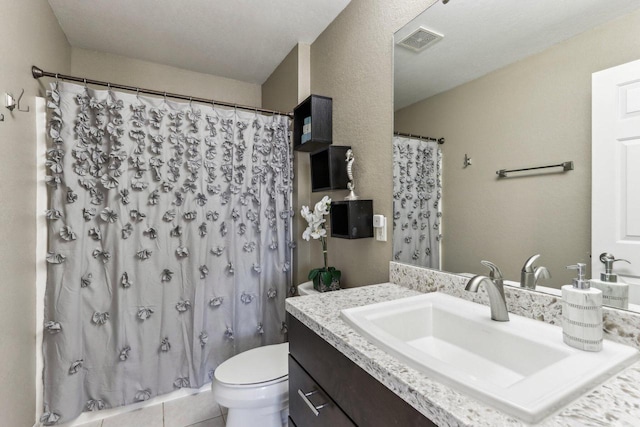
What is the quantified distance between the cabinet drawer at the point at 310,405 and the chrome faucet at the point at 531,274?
674 millimetres

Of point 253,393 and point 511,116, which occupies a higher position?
point 511,116

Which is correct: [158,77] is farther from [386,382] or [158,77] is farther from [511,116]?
[386,382]

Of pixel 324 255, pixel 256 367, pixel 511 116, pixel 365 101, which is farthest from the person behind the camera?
pixel 324 255

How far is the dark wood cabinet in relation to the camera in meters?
0.61

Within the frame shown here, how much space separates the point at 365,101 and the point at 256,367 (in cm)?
152

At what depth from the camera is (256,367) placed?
1.49 metres

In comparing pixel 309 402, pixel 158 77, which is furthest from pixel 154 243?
pixel 158 77

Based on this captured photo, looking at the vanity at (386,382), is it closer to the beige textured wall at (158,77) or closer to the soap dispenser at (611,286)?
the soap dispenser at (611,286)

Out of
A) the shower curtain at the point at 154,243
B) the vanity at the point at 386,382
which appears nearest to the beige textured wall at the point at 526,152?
the vanity at the point at 386,382

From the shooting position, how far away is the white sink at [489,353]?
50 centimetres

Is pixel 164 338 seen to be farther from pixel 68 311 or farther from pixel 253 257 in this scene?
pixel 253 257

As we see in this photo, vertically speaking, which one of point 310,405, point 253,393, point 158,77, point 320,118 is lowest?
point 253,393

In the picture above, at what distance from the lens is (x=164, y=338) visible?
Answer: 1821 mm

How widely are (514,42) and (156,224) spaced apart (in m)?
1.95
